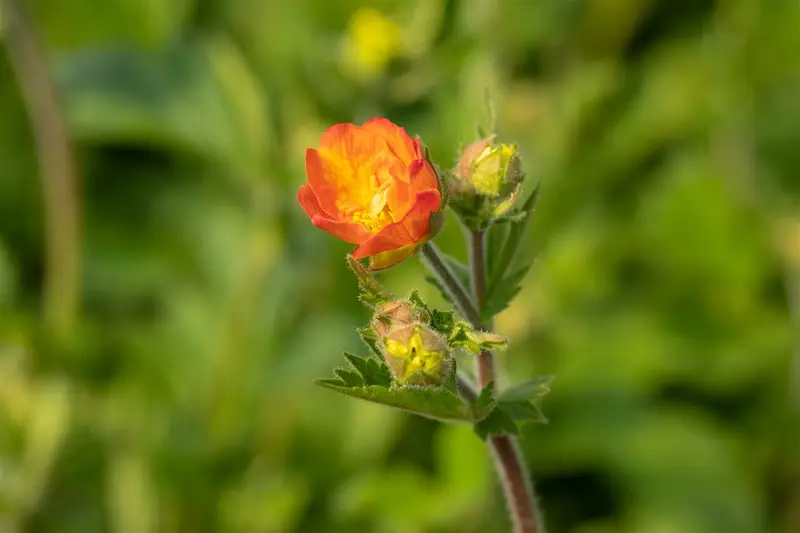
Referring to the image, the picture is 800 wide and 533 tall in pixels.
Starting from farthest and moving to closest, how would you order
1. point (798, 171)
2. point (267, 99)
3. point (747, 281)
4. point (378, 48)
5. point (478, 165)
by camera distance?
point (798, 171), point (267, 99), point (747, 281), point (378, 48), point (478, 165)

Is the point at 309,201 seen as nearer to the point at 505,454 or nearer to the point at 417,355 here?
the point at 417,355

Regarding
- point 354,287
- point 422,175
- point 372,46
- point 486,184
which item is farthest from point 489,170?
point 354,287

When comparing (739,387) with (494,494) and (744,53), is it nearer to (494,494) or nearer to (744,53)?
(494,494)

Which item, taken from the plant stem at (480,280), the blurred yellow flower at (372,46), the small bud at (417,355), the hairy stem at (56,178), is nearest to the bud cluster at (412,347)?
the small bud at (417,355)

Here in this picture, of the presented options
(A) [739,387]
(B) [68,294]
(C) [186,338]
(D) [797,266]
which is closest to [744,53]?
(D) [797,266]

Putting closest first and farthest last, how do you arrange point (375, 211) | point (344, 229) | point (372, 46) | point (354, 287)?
point (344, 229) < point (375, 211) < point (372, 46) < point (354, 287)

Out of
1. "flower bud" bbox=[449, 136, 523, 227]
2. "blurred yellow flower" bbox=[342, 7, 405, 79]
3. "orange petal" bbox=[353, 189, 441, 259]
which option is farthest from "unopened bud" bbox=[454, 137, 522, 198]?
"blurred yellow flower" bbox=[342, 7, 405, 79]

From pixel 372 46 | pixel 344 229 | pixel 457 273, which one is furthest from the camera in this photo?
pixel 372 46
